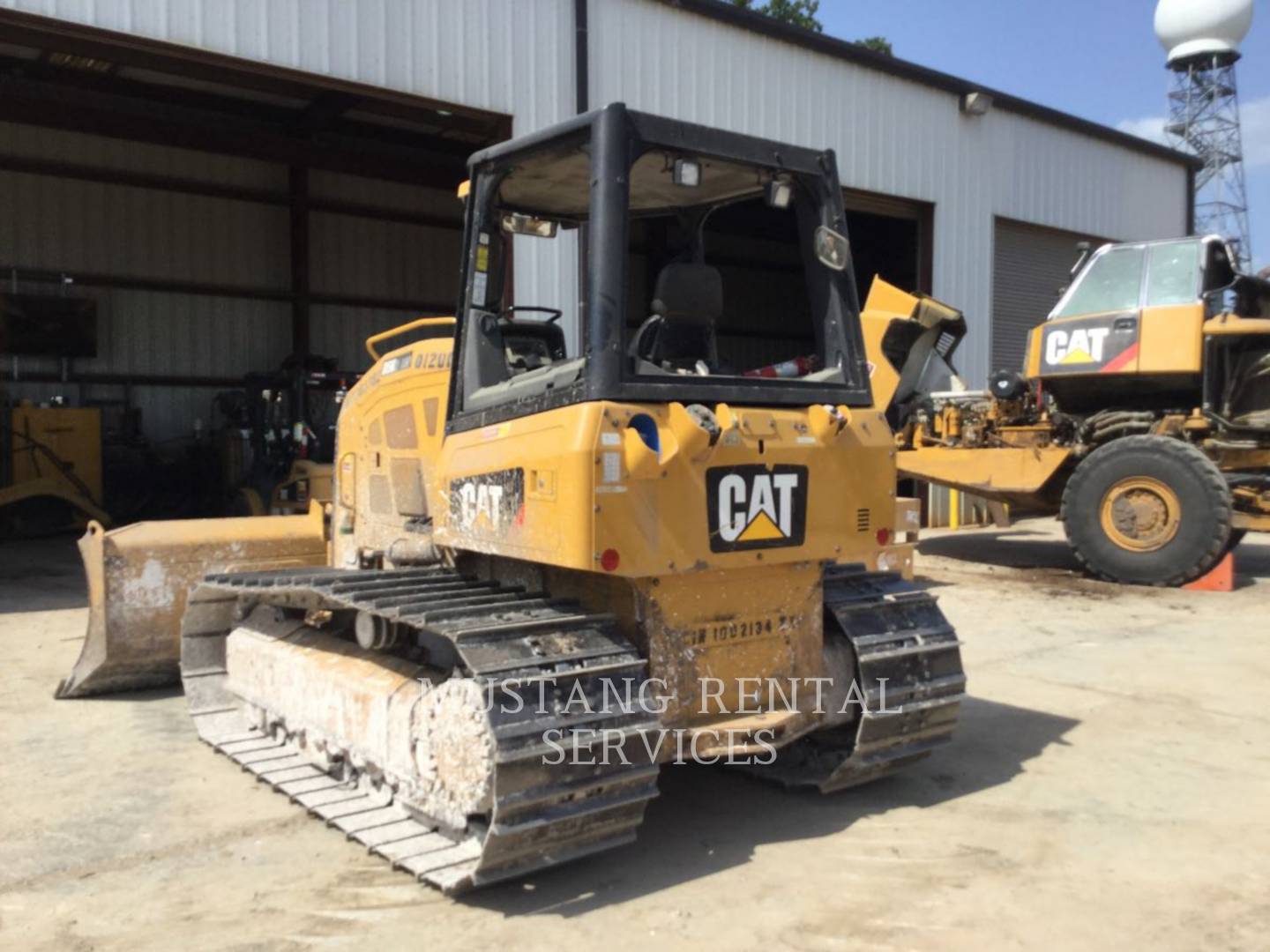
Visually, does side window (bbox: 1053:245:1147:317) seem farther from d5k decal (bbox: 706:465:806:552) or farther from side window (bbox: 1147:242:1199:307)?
d5k decal (bbox: 706:465:806:552)

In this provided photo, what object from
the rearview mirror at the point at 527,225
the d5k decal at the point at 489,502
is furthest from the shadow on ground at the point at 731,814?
the rearview mirror at the point at 527,225

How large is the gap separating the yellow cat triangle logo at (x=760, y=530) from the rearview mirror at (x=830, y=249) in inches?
44.8

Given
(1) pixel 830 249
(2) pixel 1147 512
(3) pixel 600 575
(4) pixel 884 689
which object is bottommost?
(4) pixel 884 689

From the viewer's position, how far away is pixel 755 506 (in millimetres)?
4012

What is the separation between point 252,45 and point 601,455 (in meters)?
7.28

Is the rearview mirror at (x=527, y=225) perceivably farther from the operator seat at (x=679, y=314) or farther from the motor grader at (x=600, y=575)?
the operator seat at (x=679, y=314)

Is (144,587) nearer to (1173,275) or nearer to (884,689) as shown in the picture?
(884,689)

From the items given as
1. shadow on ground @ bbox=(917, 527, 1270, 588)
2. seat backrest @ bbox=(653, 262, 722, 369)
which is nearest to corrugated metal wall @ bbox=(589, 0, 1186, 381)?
shadow on ground @ bbox=(917, 527, 1270, 588)

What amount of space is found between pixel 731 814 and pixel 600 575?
1159mm

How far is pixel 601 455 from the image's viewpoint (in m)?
3.62

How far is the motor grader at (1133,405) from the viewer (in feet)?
32.4

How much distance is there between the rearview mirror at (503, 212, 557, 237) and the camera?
4789mm

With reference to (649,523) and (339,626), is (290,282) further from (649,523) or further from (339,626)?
(649,523)

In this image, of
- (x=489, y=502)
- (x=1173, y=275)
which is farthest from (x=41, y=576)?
(x=1173, y=275)
